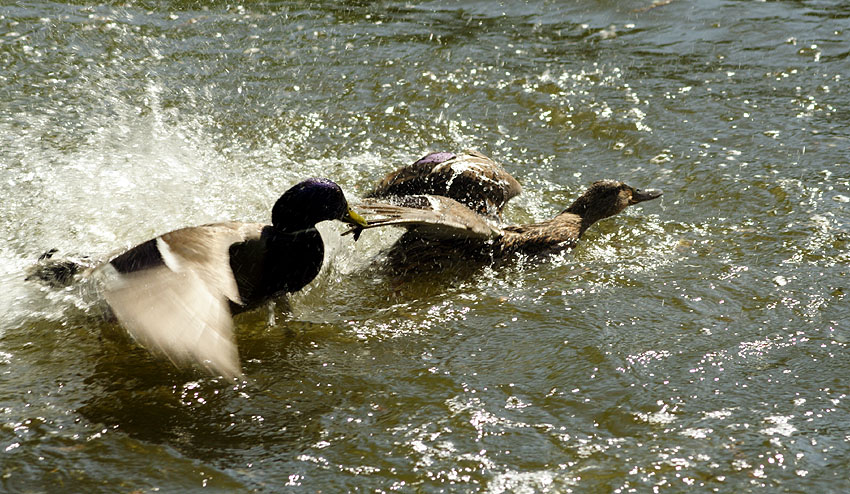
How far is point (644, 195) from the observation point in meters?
5.63

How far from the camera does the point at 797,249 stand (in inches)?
193

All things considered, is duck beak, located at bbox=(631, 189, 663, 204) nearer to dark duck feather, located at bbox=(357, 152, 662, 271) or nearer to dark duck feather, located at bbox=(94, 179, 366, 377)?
dark duck feather, located at bbox=(357, 152, 662, 271)

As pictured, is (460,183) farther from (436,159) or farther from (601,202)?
Answer: (601,202)

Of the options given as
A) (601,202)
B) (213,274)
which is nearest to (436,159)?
(601,202)

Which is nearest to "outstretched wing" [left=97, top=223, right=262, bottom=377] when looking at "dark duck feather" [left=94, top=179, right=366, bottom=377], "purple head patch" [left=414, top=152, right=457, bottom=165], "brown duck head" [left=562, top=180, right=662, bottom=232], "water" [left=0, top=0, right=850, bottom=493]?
"dark duck feather" [left=94, top=179, right=366, bottom=377]

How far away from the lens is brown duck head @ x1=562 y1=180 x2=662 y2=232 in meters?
5.50

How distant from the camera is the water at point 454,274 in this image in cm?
318

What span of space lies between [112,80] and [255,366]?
4.58 meters

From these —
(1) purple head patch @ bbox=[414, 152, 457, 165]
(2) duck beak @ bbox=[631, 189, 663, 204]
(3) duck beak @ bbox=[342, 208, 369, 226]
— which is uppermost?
(1) purple head patch @ bbox=[414, 152, 457, 165]

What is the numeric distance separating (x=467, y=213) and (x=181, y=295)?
6.45ft

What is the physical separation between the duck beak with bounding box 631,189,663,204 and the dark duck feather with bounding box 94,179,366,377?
79.1 inches

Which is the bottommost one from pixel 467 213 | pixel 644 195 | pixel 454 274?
pixel 454 274

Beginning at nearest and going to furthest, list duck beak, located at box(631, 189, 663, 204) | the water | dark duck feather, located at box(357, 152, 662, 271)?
the water, dark duck feather, located at box(357, 152, 662, 271), duck beak, located at box(631, 189, 663, 204)

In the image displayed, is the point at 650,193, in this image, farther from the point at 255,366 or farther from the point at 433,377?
the point at 255,366
